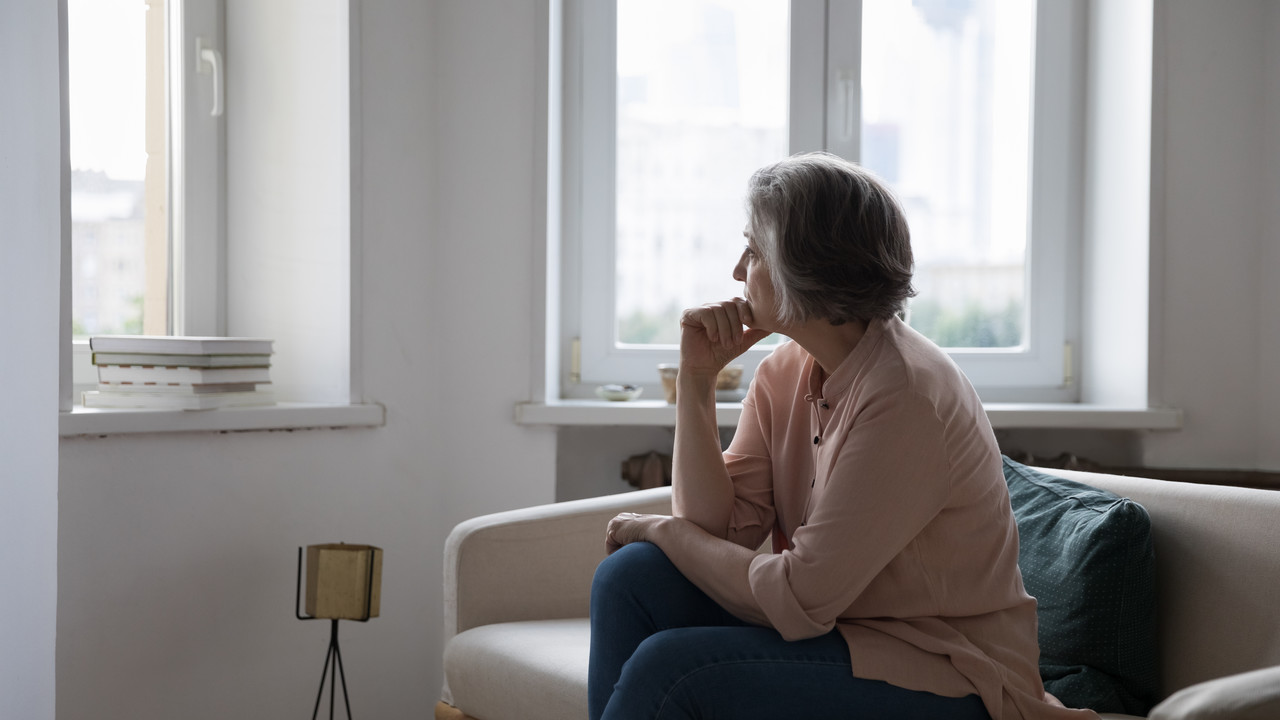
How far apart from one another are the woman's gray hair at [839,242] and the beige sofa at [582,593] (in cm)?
55

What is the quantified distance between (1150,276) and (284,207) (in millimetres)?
1971

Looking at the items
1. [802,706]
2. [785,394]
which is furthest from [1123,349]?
[802,706]

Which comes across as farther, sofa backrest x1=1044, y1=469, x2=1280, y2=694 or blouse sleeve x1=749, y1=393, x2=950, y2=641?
sofa backrest x1=1044, y1=469, x2=1280, y2=694

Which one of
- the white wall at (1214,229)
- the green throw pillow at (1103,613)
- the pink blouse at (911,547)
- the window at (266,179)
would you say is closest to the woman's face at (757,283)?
the pink blouse at (911,547)

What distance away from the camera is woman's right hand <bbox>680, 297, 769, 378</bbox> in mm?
1480

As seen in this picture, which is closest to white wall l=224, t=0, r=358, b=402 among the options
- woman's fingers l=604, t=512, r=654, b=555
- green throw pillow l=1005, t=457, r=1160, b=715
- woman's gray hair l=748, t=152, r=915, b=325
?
woman's fingers l=604, t=512, r=654, b=555

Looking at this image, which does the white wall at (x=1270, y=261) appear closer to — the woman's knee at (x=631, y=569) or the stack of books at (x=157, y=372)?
the woman's knee at (x=631, y=569)

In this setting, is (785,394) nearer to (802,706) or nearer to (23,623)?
(802,706)

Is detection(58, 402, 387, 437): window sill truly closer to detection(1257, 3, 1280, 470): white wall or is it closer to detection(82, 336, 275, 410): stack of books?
detection(82, 336, 275, 410): stack of books

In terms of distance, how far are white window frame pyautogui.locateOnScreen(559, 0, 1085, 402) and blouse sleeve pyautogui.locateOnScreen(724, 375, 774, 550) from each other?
40.8 inches

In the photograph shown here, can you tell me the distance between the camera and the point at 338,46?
2.28m

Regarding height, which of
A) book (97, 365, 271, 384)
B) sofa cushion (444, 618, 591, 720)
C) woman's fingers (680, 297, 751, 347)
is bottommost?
sofa cushion (444, 618, 591, 720)

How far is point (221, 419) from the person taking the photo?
204cm

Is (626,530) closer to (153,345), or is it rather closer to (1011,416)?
(153,345)
